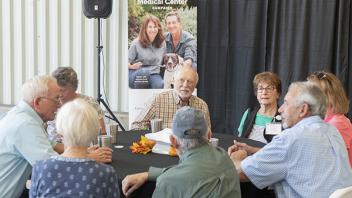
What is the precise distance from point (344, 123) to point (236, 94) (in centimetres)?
245

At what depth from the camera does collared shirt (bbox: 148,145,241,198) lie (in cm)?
200

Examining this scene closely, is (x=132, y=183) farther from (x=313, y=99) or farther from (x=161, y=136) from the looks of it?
(x=313, y=99)

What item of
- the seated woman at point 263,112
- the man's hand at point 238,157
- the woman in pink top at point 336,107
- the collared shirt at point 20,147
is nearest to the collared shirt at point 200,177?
the man's hand at point 238,157

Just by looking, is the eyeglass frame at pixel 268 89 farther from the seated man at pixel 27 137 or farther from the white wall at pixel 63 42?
the white wall at pixel 63 42

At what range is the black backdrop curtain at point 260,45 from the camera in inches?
205

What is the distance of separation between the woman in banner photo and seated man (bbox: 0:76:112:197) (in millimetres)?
2758

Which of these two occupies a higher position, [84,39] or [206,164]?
[84,39]

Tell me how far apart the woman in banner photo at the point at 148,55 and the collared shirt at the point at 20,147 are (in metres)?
2.87

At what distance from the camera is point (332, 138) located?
94.7 inches

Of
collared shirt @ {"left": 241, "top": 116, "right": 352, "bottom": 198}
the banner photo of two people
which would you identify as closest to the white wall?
the banner photo of two people

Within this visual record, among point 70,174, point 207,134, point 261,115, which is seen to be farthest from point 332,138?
point 261,115

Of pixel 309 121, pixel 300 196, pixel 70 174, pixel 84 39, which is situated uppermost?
pixel 84 39

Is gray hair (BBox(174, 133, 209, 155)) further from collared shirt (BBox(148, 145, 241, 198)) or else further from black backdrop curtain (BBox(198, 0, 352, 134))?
black backdrop curtain (BBox(198, 0, 352, 134))

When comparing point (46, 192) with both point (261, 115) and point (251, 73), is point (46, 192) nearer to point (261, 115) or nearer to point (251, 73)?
point (261, 115)
